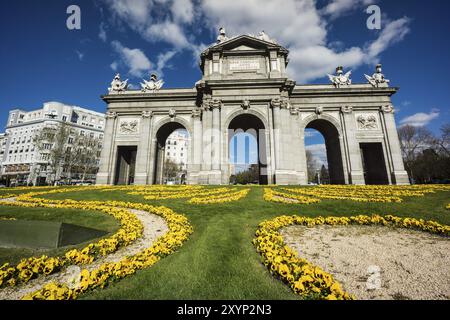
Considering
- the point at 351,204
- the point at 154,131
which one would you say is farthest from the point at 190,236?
the point at 154,131

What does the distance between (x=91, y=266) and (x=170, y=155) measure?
370ft

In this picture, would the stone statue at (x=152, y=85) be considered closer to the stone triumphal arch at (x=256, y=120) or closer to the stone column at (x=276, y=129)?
the stone triumphal arch at (x=256, y=120)

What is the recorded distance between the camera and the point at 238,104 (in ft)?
90.8

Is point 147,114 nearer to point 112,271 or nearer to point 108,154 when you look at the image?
point 108,154

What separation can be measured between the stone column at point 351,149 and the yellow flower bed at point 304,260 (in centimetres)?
2194

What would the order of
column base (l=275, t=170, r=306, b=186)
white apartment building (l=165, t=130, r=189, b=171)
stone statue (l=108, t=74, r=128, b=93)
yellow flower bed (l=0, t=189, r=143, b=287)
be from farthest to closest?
white apartment building (l=165, t=130, r=189, b=171)
stone statue (l=108, t=74, r=128, b=93)
column base (l=275, t=170, r=306, b=186)
yellow flower bed (l=0, t=189, r=143, b=287)

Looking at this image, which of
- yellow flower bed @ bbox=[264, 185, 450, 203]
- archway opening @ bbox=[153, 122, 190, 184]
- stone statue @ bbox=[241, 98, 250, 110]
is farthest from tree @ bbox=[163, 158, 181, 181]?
yellow flower bed @ bbox=[264, 185, 450, 203]

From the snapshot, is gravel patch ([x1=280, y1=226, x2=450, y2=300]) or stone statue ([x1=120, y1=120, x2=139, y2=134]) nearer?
gravel patch ([x1=280, y1=226, x2=450, y2=300])

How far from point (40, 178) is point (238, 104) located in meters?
66.2

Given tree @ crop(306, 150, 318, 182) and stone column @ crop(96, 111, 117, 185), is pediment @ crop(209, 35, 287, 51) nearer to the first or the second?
stone column @ crop(96, 111, 117, 185)

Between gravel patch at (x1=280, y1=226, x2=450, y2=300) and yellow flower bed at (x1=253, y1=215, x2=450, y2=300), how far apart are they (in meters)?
0.39

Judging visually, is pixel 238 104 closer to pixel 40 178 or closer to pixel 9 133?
pixel 40 178

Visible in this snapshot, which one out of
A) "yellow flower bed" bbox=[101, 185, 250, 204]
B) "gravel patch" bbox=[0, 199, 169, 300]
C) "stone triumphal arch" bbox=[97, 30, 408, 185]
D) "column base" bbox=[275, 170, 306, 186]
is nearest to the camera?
"gravel patch" bbox=[0, 199, 169, 300]

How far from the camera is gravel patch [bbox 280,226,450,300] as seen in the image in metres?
3.70
